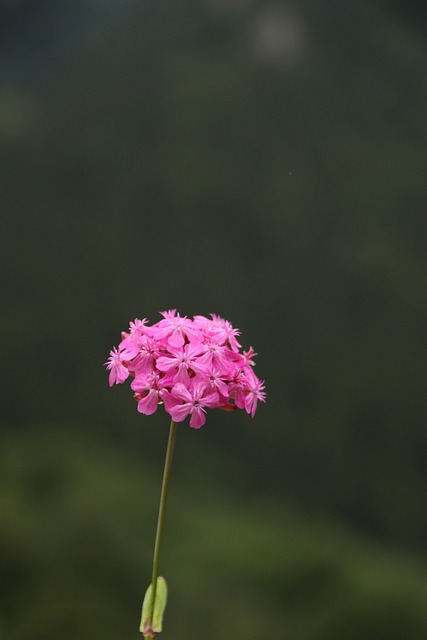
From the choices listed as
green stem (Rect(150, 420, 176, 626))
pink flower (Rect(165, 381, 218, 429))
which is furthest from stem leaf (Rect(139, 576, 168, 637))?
pink flower (Rect(165, 381, 218, 429))

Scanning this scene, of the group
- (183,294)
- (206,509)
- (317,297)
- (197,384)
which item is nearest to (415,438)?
(317,297)

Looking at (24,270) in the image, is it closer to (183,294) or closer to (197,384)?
(183,294)

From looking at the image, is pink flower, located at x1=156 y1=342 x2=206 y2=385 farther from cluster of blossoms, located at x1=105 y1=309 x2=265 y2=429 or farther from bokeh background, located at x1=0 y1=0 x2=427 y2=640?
bokeh background, located at x1=0 y1=0 x2=427 y2=640

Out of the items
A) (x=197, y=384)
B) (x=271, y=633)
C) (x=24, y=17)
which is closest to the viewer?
(x=197, y=384)

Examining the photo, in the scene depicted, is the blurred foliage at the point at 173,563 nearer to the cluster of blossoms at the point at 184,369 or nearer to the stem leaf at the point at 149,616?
the stem leaf at the point at 149,616

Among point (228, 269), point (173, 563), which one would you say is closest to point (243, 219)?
point (228, 269)

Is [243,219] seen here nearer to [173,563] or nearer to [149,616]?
[173,563]
